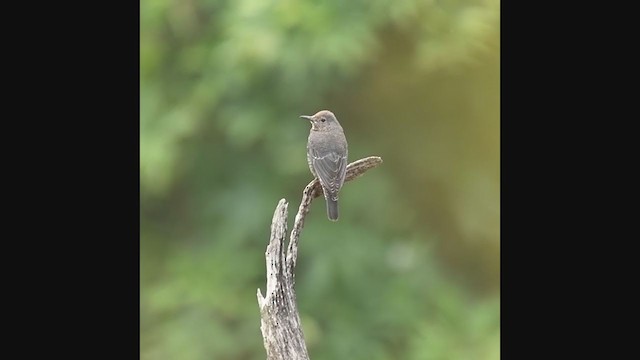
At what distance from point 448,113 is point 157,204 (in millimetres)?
2033

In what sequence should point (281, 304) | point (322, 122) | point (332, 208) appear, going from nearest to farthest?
point (281, 304) → point (332, 208) → point (322, 122)

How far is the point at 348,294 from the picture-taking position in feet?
20.4

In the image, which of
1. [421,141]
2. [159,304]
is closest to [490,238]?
[421,141]

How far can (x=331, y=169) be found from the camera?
156 inches

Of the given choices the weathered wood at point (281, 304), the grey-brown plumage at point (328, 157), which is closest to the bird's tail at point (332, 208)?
the grey-brown plumage at point (328, 157)

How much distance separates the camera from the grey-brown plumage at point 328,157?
3.94 m

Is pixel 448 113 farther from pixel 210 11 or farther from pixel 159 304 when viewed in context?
pixel 159 304

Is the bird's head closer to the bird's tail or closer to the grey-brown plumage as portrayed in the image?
the grey-brown plumage

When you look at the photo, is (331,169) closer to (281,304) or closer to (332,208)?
(332,208)

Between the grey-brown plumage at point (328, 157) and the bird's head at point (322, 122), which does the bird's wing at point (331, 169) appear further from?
the bird's head at point (322, 122)

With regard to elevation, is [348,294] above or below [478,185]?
below

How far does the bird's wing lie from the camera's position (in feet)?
12.9

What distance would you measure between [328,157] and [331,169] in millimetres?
58

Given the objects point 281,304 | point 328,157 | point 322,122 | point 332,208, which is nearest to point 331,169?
point 328,157
